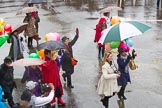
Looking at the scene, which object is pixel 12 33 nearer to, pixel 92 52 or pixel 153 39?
pixel 92 52

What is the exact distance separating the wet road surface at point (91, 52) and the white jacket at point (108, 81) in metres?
0.84

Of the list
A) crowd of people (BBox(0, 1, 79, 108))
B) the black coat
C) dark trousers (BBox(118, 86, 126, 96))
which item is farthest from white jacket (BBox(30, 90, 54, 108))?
the black coat

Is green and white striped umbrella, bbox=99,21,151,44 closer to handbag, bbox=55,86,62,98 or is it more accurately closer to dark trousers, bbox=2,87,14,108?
handbag, bbox=55,86,62,98

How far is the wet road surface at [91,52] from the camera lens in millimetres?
9172

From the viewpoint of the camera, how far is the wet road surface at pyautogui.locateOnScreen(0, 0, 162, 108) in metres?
9.17

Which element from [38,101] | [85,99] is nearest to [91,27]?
[85,99]

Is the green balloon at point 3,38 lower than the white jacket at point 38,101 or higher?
higher

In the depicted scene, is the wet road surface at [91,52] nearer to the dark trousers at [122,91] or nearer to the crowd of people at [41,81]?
the dark trousers at [122,91]

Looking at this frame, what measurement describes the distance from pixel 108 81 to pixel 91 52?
568 centimetres

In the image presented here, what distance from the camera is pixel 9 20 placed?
66.2 ft

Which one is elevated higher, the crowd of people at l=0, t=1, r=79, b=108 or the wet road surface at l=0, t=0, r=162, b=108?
the crowd of people at l=0, t=1, r=79, b=108

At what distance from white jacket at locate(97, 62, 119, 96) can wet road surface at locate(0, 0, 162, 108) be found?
0.84 metres

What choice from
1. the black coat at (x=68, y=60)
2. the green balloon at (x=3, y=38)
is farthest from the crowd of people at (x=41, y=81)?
the green balloon at (x=3, y=38)

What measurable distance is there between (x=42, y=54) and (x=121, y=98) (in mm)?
2094
